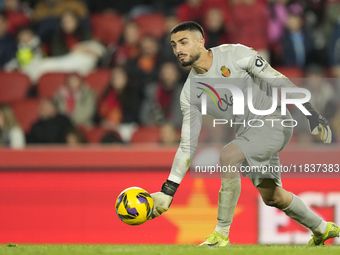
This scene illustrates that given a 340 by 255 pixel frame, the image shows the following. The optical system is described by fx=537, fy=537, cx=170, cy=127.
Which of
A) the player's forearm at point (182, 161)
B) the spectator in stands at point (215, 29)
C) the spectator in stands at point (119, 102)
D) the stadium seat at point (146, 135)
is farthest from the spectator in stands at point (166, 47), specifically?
the player's forearm at point (182, 161)

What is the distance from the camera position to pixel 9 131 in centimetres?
741

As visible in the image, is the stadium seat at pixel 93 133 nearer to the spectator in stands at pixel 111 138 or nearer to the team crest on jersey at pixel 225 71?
the spectator in stands at pixel 111 138

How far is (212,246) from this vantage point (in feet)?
14.0

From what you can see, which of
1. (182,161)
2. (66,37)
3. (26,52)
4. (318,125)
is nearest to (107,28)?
(66,37)

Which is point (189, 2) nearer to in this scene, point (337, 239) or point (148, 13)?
point (148, 13)

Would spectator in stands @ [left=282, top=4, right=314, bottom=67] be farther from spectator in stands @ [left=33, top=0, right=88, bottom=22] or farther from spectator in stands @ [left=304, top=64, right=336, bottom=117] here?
spectator in stands @ [left=33, top=0, right=88, bottom=22]

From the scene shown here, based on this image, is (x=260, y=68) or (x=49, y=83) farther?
(x=49, y=83)

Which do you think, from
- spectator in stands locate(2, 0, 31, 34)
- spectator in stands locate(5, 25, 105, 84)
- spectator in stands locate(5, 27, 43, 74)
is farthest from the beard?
spectator in stands locate(2, 0, 31, 34)

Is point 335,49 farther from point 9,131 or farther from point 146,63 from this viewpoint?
point 9,131

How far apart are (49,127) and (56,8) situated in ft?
9.40

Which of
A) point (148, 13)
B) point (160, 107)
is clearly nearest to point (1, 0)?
point (148, 13)

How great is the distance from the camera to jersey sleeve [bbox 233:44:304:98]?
13.9 feet

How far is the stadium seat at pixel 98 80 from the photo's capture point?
8125 mm

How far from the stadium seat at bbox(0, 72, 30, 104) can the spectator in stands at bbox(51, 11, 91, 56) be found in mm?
735
